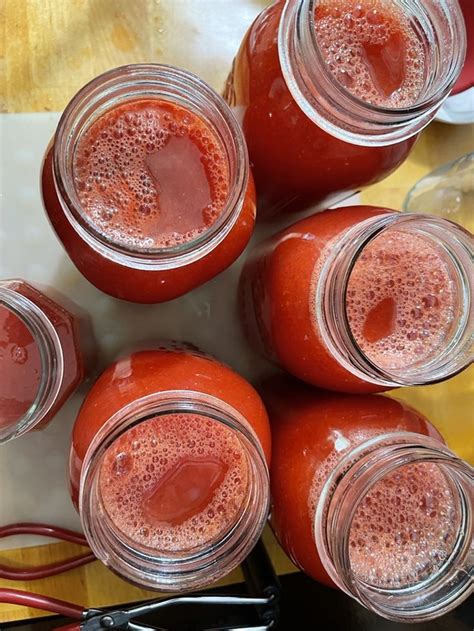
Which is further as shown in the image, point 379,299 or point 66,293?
point 66,293

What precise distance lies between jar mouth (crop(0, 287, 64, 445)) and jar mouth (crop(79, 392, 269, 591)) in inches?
2.9

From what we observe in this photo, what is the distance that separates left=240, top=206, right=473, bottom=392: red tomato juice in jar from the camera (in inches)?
21.1

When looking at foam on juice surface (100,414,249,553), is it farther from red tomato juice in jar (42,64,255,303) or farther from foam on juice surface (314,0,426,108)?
foam on juice surface (314,0,426,108)

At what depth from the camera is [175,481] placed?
538mm

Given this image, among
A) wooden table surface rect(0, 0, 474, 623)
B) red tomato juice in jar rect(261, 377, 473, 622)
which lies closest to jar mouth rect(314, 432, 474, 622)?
red tomato juice in jar rect(261, 377, 473, 622)

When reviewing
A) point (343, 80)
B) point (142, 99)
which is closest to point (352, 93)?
point (343, 80)

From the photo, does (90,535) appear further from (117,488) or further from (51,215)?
(51,215)

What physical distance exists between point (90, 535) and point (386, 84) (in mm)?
416

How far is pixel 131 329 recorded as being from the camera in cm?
72

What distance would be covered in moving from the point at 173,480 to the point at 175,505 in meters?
0.02

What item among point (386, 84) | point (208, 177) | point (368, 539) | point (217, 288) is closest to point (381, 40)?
point (386, 84)

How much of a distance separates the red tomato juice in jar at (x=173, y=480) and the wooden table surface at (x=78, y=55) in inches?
7.8

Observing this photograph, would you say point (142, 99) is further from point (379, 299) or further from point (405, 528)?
point (405, 528)

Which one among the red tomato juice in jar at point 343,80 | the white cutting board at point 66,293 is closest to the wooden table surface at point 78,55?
the white cutting board at point 66,293
